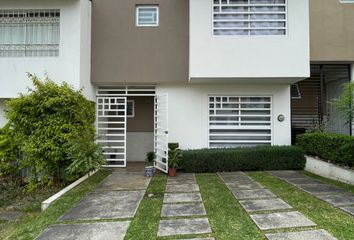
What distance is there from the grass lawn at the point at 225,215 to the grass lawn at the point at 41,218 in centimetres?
311

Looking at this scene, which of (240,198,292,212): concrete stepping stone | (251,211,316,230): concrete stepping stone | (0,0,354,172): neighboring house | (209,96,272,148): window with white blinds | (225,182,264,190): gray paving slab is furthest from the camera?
(209,96,272,148): window with white blinds

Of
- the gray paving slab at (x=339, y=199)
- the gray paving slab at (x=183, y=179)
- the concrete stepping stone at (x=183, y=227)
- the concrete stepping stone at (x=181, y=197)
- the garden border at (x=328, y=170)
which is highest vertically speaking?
the garden border at (x=328, y=170)

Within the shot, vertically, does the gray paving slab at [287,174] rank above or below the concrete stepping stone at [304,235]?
above

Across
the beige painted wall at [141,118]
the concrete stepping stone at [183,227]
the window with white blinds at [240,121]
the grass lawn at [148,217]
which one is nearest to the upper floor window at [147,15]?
the beige painted wall at [141,118]

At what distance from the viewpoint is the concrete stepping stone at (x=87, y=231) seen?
14.5 ft

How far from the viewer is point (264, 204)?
5875 mm

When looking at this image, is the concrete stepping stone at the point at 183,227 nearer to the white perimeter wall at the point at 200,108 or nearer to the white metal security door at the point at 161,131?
the white metal security door at the point at 161,131

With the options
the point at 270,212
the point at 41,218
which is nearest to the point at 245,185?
the point at 270,212

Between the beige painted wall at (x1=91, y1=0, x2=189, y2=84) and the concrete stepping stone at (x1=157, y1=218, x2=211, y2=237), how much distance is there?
21.9 feet

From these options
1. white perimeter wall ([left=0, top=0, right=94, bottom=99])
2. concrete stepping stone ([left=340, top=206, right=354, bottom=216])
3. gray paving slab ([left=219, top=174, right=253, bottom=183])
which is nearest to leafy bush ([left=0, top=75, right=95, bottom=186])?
white perimeter wall ([left=0, top=0, right=94, bottom=99])

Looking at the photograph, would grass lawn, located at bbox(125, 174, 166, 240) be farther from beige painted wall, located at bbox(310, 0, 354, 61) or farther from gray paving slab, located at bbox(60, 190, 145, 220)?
beige painted wall, located at bbox(310, 0, 354, 61)

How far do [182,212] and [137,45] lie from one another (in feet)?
24.4

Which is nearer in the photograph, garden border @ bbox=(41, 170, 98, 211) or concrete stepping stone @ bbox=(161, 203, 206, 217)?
concrete stepping stone @ bbox=(161, 203, 206, 217)

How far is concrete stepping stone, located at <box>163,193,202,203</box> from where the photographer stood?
629 centimetres
